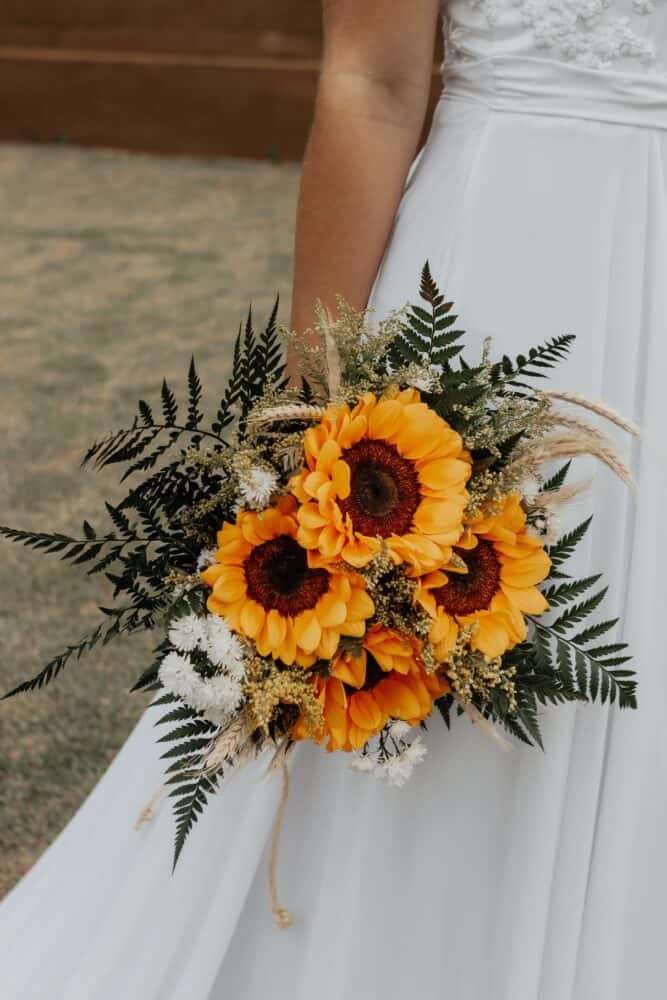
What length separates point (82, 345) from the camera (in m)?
5.69

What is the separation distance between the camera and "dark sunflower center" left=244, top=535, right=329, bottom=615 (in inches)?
45.8

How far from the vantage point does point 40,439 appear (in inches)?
180

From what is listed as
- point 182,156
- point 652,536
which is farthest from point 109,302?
point 652,536

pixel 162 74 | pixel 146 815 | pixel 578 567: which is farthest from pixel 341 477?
pixel 162 74

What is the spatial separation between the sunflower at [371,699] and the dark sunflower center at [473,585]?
0.19ft

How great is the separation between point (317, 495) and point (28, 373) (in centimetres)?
441

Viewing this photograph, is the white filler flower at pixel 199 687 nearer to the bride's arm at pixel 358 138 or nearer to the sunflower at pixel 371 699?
the sunflower at pixel 371 699

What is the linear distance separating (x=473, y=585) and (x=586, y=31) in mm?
651

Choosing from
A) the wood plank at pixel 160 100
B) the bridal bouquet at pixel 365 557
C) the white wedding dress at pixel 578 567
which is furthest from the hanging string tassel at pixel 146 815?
the wood plank at pixel 160 100

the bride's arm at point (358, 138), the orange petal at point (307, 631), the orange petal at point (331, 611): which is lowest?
the orange petal at point (307, 631)

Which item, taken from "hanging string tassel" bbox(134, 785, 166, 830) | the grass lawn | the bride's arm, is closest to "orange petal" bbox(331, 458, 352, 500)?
the bride's arm

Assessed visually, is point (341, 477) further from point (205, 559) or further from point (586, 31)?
point (586, 31)

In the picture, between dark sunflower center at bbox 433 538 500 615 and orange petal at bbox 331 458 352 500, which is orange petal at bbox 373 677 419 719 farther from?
orange petal at bbox 331 458 352 500

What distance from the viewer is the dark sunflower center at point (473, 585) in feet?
3.93
